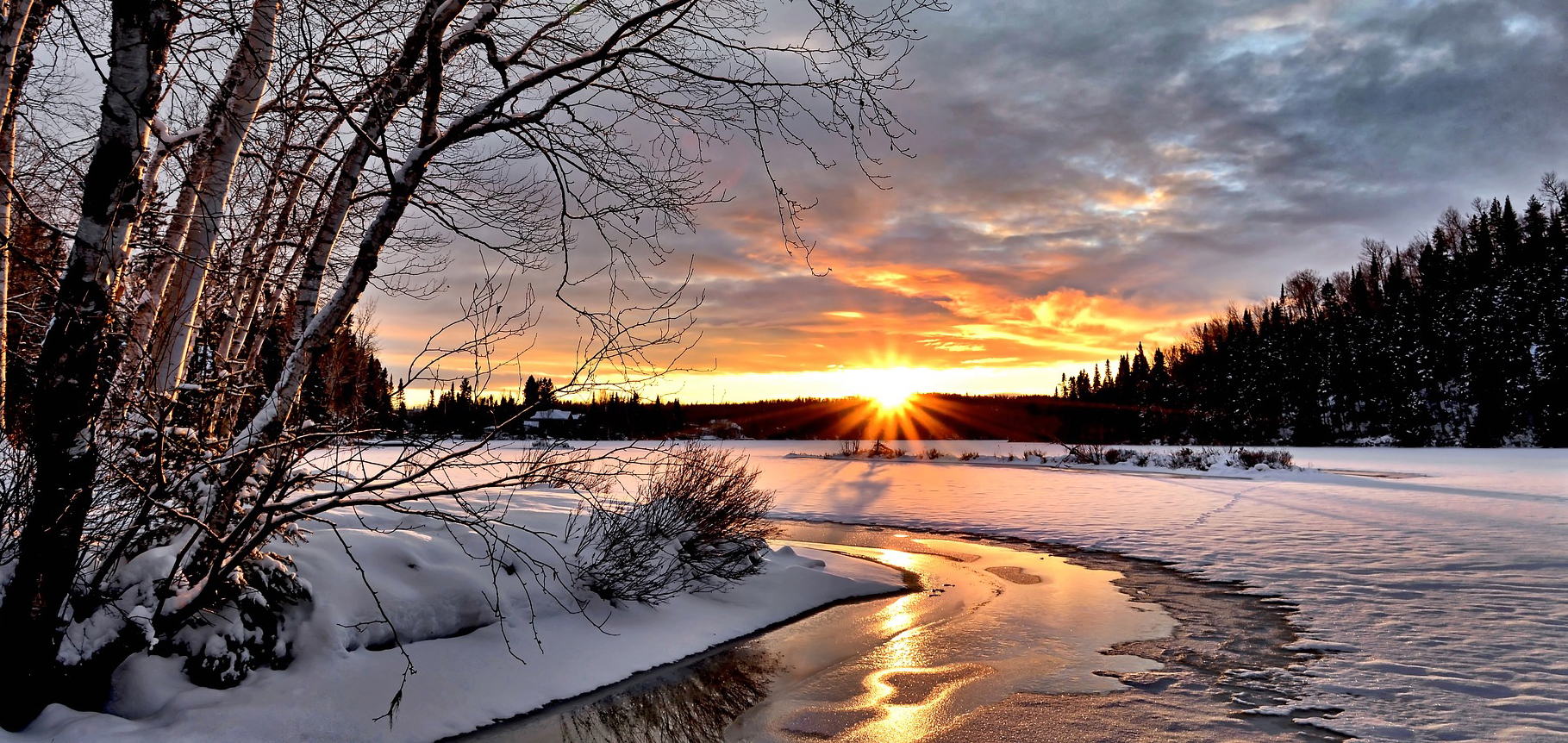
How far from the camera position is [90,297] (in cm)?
391

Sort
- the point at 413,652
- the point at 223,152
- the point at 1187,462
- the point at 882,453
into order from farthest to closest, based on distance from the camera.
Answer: the point at 882,453 < the point at 1187,462 < the point at 413,652 < the point at 223,152

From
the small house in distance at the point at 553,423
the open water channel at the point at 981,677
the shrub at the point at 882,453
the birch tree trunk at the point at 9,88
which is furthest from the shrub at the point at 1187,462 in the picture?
the birch tree trunk at the point at 9,88

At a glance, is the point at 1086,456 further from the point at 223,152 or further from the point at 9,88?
the point at 9,88

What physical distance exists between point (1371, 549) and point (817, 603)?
9286mm

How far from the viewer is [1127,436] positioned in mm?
88312

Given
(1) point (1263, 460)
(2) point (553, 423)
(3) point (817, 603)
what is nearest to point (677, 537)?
(3) point (817, 603)

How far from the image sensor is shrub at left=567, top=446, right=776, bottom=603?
28.1 feet

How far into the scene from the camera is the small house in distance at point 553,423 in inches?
195

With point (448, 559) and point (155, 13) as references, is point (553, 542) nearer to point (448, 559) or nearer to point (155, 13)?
point (448, 559)

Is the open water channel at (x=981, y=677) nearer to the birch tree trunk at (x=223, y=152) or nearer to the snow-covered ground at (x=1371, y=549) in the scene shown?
the snow-covered ground at (x=1371, y=549)

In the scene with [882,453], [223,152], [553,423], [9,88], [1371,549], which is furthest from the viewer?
[882,453]

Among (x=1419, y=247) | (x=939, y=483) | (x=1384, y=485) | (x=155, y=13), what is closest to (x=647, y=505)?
(x=155, y=13)

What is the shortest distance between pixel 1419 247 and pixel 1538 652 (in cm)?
10239

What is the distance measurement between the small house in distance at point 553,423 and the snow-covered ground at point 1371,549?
18.7ft
